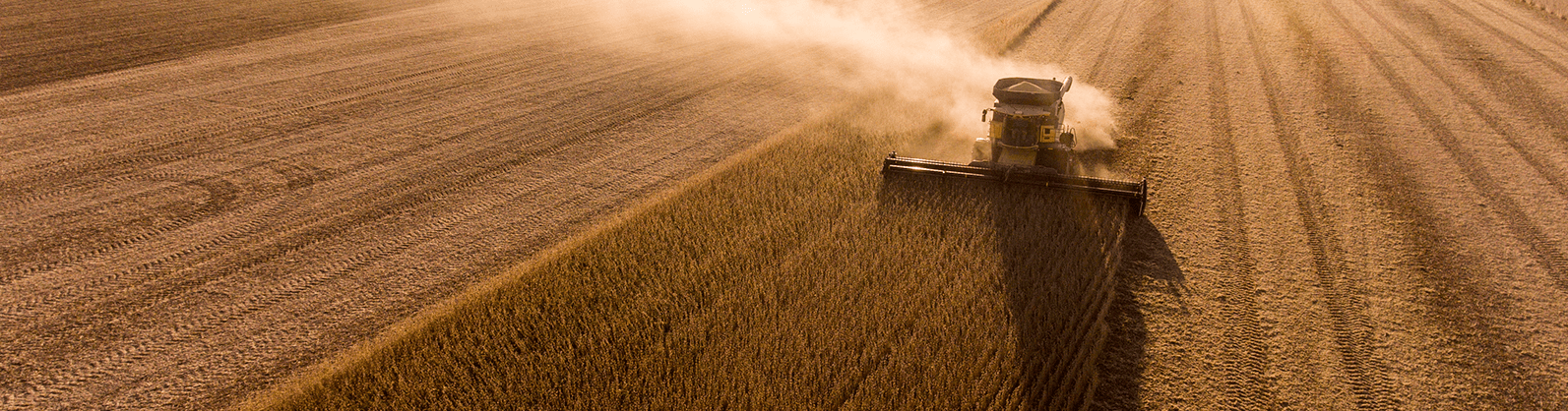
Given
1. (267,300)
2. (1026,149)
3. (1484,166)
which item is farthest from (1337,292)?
(267,300)

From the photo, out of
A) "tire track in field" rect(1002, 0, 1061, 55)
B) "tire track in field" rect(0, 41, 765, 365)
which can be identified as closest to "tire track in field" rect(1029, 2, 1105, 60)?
"tire track in field" rect(1002, 0, 1061, 55)

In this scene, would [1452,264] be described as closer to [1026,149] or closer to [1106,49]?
[1026,149]

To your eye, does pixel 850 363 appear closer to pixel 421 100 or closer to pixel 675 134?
pixel 675 134

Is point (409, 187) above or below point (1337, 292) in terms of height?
above

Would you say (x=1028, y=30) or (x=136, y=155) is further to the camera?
(x=1028, y=30)

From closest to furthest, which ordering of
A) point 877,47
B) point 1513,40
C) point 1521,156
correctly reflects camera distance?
point 1521,156
point 1513,40
point 877,47

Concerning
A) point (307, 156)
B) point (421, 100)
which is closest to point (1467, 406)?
point (307, 156)

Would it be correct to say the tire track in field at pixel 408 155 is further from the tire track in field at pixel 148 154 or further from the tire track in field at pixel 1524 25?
the tire track in field at pixel 1524 25
